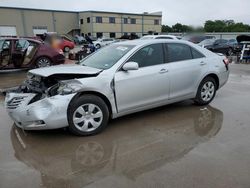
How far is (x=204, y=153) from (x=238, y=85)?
17.0 ft

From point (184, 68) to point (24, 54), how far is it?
7.43 metres

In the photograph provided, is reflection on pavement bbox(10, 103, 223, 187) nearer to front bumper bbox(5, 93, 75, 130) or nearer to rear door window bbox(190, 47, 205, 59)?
front bumper bbox(5, 93, 75, 130)

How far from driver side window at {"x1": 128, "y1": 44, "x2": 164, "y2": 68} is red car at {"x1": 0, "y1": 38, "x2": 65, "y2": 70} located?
278 inches

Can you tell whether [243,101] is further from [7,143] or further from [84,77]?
[7,143]

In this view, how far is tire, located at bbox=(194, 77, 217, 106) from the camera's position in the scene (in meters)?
5.44

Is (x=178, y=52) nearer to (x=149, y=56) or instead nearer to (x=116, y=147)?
(x=149, y=56)

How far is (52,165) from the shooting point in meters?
3.21

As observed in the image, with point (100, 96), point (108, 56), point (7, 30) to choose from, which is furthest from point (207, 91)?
point (7, 30)

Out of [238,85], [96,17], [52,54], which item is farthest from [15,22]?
[238,85]

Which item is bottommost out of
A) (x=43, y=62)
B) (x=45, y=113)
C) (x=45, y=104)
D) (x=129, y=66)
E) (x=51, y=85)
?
(x=43, y=62)

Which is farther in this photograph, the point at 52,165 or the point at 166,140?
the point at 166,140

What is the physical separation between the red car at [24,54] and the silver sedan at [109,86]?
5.99 meters

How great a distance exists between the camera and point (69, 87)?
3865 millimetres

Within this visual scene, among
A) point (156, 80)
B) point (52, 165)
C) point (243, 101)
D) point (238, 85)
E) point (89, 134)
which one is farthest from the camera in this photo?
point (238, 85)
